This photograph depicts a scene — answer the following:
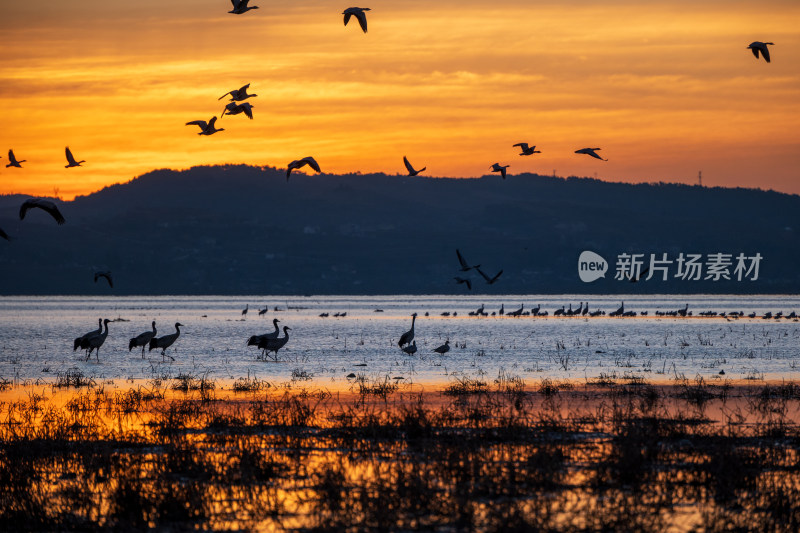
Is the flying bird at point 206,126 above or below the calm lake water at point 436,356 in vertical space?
above

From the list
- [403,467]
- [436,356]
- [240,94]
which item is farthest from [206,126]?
[403,467]

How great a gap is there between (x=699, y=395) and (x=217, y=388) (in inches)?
406

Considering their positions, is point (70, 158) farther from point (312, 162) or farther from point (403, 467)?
point (403, 467)

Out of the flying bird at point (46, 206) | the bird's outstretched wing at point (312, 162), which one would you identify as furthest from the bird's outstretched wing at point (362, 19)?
the flying bird at point (46, 206)

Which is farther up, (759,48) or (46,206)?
(759,48)

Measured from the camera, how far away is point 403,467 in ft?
43.1

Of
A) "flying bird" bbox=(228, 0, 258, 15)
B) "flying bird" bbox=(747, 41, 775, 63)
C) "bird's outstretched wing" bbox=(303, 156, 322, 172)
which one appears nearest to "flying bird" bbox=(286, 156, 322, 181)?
"bird's outstretched wing" bbox=(303, 156, 322, 172)

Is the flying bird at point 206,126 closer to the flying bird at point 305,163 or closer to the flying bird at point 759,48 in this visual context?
the flying bird at point 305,163

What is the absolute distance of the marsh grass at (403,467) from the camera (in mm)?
11391

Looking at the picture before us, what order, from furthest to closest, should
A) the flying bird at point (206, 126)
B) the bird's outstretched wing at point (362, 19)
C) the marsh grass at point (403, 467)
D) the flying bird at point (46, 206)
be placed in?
the flying bird at point (206, 126) → the bird's outstretched wing at point (362, 19) → the flying bird at point (46, 206) → the marsh grass at point (403, 467)

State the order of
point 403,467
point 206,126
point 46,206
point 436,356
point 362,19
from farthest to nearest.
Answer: point 436,356
point 206,126
point 362,19
point 46,206
point 403,467

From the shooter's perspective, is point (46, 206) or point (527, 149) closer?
point (46, 206)

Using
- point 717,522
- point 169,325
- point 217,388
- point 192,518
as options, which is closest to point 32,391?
point 217,388

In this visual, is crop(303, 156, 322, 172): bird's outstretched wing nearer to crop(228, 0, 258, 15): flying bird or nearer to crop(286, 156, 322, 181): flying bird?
crop(286, 156, 322, 181): flying bird
